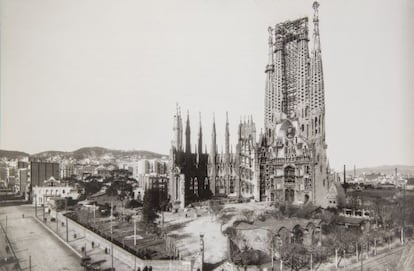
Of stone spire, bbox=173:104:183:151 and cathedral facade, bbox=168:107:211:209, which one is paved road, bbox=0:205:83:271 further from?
stone spire, bbox=173:104:183:151

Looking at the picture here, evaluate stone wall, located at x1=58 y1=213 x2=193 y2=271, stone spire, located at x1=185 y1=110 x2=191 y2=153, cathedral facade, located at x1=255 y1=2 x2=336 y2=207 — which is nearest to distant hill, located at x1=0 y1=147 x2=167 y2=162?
stone spire, located at x1=185 y1=110 x2=191 y2=153

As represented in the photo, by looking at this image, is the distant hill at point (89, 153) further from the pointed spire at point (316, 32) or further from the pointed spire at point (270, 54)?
the pointed spire at point (316, 32)

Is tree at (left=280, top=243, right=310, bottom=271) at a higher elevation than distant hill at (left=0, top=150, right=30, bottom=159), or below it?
below

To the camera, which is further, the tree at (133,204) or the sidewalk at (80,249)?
the tree at (133,204)

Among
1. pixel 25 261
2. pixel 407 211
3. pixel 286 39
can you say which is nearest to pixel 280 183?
pixel 407 211

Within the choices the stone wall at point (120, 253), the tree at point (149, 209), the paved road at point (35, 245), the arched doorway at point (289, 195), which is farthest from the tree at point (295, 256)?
the paved road at point (35, 245)

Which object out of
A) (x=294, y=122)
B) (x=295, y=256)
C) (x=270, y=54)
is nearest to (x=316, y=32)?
(x=270, y=54)

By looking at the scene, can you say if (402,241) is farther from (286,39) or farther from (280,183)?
(286,39)
